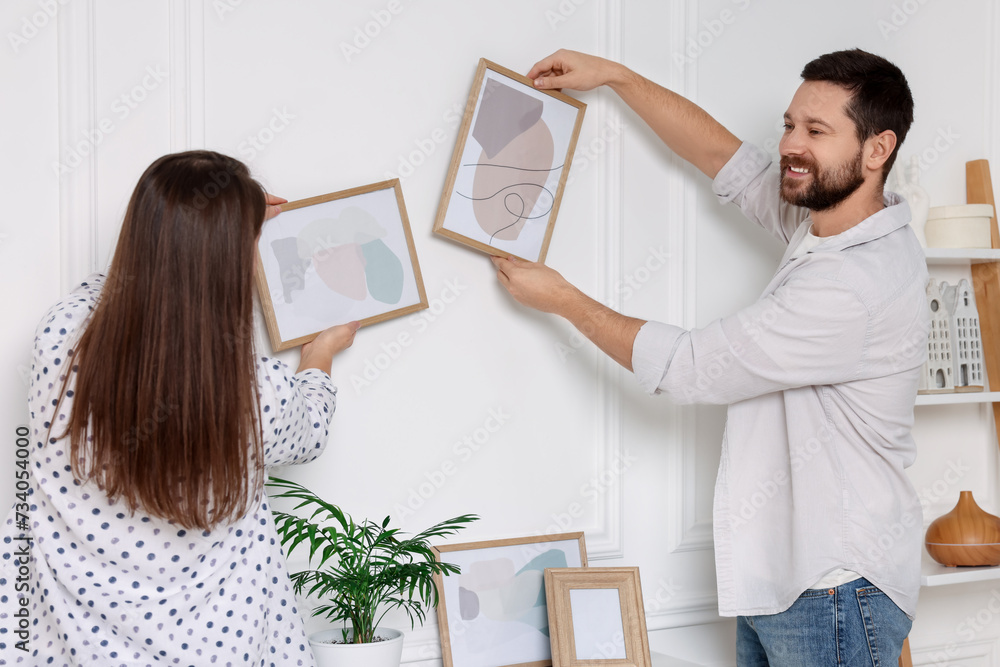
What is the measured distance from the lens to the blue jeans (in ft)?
5.46

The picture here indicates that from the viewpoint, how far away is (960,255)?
89.0 inches

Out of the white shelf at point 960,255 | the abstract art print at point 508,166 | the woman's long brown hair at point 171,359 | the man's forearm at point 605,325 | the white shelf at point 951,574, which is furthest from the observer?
the white shelf at point 960,255

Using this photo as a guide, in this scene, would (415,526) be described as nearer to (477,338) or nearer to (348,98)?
(477,338)

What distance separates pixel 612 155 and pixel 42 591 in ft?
4.76

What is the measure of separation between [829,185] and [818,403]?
440 mm

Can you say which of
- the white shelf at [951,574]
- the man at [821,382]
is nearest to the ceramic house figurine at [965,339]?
the white shelf at [951,574]

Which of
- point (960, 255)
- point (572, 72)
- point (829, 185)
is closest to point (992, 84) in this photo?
point (960, 255)

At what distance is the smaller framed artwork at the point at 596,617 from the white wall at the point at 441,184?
0.16m

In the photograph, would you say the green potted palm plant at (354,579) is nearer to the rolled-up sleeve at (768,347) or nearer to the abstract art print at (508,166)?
the rolled-up sleeve at (768,347)

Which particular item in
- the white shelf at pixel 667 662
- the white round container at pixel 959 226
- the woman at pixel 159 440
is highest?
the white round container at pixel 959 226

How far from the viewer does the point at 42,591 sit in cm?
129

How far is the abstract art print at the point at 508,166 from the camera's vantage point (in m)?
1.88

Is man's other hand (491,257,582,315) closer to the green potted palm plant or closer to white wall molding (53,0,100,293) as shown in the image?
the green potted palm plant

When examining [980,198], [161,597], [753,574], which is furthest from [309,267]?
[980,198]
